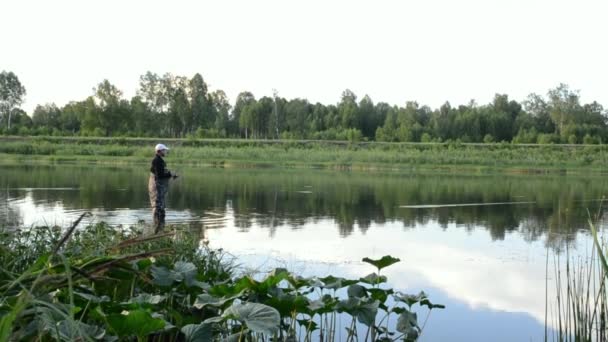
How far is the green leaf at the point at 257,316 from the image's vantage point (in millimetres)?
3082

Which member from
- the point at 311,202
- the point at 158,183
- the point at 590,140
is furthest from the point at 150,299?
the point at 590,140

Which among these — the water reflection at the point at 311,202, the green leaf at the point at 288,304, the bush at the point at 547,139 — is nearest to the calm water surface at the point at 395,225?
the water reflection at the point at 311,202

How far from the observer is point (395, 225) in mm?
17047

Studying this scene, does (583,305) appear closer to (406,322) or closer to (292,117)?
(406,322)

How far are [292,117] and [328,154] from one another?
37931 millimetres

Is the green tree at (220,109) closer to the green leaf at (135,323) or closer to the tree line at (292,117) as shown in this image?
the tree line at (292,117)

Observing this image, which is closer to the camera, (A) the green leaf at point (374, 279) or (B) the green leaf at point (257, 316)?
(B) the green leaf at point (257, 316)

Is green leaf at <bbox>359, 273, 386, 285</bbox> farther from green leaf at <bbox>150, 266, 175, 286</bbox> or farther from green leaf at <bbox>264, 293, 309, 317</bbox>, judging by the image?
green leaf at <bbox>150, 266, 175, 286</bbox>

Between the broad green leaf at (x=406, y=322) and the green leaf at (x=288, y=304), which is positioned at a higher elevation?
the green leaf at (x=288, y=304)

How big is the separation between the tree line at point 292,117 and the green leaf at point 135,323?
64.6 meters

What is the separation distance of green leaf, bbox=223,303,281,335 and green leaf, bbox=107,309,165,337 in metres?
0.49

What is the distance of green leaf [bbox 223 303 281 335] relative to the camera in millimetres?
3082

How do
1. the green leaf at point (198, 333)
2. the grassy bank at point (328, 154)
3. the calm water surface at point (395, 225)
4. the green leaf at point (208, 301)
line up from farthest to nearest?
the grassy bank at point (328, 154) < the calm water surface at point (395, 225) < the green leaf at point (208, 301) < the green leaf at point (198, 333)

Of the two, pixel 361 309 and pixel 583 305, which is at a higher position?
pixel 361 309
